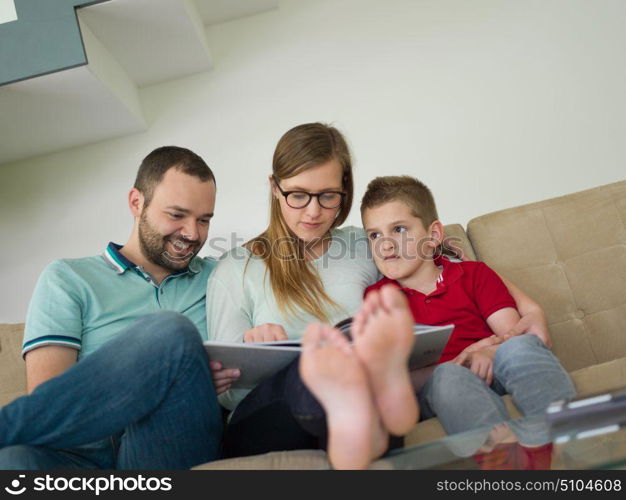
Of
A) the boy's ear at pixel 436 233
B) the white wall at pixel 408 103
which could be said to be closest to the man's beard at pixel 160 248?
the boy's ear at pixel 436 233

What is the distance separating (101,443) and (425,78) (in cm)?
197

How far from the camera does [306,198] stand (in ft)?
5.30

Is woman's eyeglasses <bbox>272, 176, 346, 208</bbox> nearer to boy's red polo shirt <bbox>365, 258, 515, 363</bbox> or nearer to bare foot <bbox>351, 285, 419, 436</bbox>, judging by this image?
boy's red polo shirt <bbox>365, 258, 515, 363</bbox>

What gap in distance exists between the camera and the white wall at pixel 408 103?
2.57 m

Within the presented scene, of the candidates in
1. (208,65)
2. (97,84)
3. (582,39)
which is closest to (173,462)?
(97,84)

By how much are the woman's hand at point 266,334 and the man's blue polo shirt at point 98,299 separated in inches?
12.5

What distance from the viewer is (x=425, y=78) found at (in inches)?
105

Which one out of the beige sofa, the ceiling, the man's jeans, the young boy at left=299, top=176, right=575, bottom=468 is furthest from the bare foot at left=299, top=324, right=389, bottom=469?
the ceiling

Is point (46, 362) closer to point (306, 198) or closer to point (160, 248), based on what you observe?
point (160, 248)

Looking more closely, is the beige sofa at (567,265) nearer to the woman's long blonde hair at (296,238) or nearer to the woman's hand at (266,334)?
the woman's long blonde hair at (296,238)

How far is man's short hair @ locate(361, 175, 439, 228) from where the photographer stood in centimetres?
172

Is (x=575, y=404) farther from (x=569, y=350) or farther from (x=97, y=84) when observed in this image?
(x=97, y=84)

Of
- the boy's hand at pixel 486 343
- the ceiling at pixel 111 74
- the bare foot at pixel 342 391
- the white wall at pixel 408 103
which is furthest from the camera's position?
the white wall at pixel 408 103

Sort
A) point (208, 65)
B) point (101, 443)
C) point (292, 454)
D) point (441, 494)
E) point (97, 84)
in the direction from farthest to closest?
1. point (208, 65)
2. point (97, 84)
3. point (101, 443)
4. point (292, 454)
5. point (441, 494)
